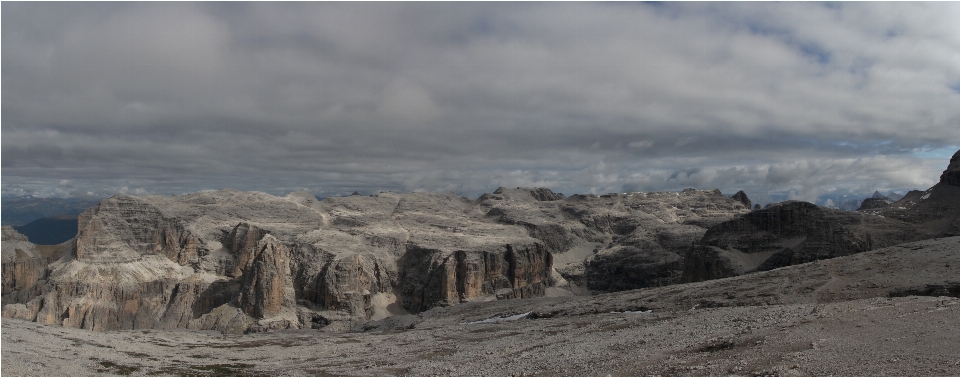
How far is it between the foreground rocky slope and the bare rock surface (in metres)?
32.3

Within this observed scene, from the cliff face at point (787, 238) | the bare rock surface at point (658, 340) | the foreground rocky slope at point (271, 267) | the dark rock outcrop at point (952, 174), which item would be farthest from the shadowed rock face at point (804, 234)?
the bare rock surface at point (658, 340)

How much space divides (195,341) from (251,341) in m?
7.16

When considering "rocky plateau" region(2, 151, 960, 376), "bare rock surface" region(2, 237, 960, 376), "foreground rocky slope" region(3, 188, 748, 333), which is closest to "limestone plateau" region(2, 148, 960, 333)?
"foreground rocky slope" region(3, 188, 748, 333)

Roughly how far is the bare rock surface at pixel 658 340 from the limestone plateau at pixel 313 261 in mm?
33573

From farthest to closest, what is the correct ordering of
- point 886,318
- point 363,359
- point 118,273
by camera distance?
1. point 118,273
2. point 363,359
3. point 886,318

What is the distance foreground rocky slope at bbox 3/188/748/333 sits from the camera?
358 feet

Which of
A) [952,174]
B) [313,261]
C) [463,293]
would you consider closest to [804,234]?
[952,174]

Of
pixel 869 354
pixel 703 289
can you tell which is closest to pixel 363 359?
pixel 869 354

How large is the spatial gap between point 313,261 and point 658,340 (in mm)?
106085

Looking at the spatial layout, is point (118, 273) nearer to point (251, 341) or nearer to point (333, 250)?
point (333, 250)

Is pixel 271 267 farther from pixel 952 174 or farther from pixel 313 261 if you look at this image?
pixel 952 174

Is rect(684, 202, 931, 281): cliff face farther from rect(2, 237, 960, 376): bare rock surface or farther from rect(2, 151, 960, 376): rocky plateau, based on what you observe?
rect(2, 237, 960, 376): bare rock surface

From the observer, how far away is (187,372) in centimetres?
4528

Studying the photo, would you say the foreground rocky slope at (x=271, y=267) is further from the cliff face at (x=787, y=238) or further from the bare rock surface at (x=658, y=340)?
the bare rock surface at (x=658, y=340)
